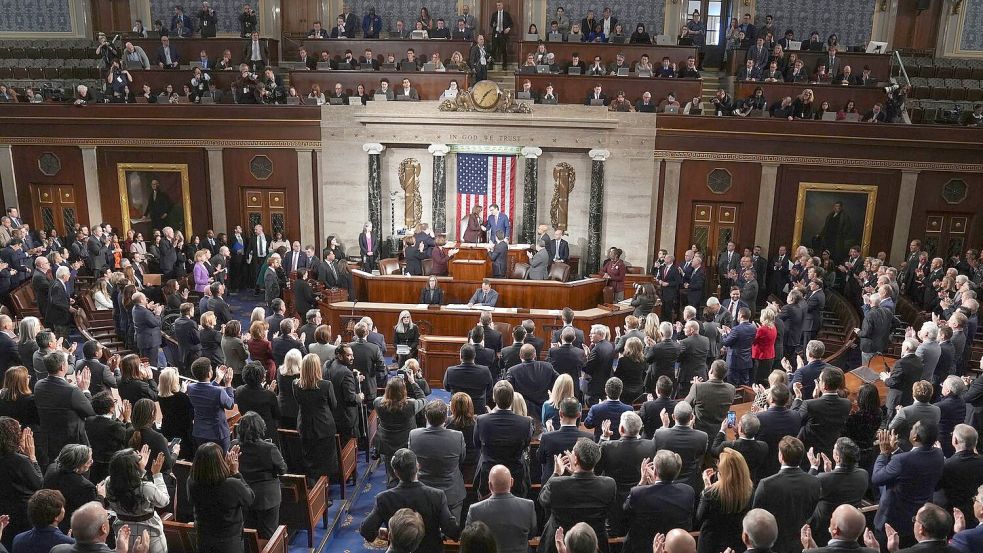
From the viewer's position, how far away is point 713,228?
55.1 feet

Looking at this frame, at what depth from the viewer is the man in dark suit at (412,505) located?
477cm

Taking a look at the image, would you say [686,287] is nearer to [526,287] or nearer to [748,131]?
[526,287]

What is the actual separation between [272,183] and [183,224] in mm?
2217

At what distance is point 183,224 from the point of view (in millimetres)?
17328

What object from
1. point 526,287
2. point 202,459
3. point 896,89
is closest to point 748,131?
point 896,89

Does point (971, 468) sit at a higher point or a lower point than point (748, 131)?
lower

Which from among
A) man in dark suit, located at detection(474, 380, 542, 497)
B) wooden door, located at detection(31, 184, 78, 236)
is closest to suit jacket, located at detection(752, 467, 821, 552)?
man in dark suit, located at detection(474, 380, 542, 497)

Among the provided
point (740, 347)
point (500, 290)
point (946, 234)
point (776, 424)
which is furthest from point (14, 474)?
point (946, 234)

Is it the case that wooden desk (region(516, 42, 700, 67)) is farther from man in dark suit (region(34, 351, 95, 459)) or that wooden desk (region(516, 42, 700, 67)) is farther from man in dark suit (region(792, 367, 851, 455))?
man in dark suit (region(34, 351, 95, 459))

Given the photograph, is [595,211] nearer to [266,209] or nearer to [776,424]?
[266,209]

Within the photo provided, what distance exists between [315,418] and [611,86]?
39.3 feet

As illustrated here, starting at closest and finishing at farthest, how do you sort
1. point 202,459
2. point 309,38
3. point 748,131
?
point 202,459 < point 748,131 < point 309,38

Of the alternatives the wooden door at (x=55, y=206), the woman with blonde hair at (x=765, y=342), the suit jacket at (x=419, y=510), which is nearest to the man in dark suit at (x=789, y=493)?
the suit jacket at (x=419, y=510)

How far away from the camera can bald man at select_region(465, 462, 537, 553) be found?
184 inches
